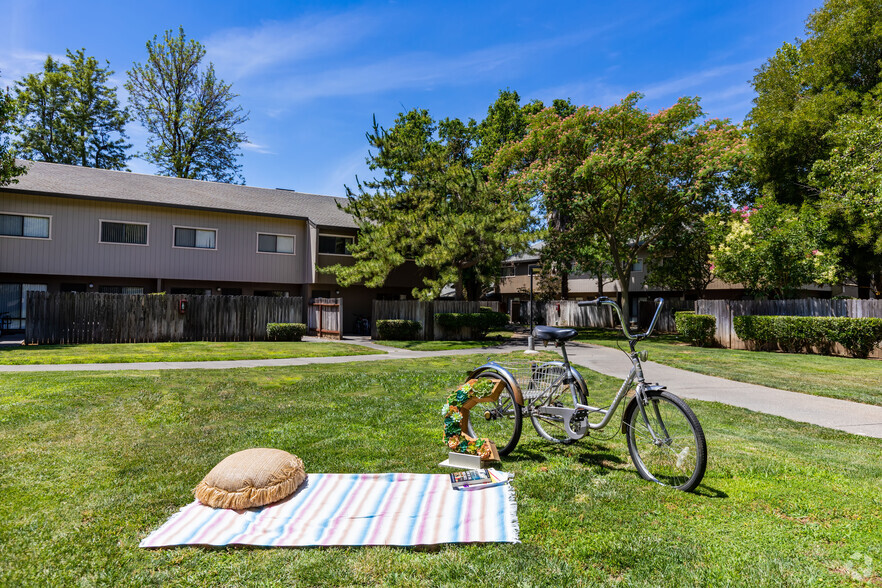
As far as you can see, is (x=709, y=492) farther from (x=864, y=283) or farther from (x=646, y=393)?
(x=864, y=283)

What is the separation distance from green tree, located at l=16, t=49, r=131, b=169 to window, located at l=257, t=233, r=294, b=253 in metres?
20.1

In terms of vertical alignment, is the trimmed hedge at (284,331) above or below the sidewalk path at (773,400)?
above

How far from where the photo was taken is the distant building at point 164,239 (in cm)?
2012

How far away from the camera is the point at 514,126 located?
105ft

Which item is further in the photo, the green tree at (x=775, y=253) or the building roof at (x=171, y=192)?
the building roof at (x=171, y=192)

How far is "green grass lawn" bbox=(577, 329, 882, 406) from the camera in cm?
992

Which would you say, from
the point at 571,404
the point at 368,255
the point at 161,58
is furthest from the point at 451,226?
the point at 161,58

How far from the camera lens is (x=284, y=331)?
64.8 ft

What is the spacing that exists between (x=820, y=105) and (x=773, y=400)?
2213 centimetres

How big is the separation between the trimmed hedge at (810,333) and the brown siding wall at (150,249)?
1878 centimetres

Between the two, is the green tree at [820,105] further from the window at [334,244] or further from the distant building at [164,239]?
the window at [334,244]

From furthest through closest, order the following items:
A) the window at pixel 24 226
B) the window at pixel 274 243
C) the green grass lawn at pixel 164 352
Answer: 1. the window at pixel 274 243
2. the window at pixel 24 226
3. the green grass lawn at pixel 164 352

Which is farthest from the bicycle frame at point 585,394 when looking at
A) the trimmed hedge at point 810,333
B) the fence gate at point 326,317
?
the fence gate at point 326,317

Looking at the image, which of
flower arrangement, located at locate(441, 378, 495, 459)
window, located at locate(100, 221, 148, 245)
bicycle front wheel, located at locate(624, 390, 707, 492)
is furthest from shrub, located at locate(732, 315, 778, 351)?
window, located at locate(100, 221, 148, 245)
